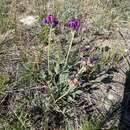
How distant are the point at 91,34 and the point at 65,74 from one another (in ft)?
3.40

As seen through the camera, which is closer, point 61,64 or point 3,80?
point 3,80

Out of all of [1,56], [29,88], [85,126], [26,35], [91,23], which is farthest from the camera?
[91,23]

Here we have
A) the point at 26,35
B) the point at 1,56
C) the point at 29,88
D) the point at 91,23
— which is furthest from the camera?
the point at 91,23

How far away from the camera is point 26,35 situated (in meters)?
3.82

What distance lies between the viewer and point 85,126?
2.74 m

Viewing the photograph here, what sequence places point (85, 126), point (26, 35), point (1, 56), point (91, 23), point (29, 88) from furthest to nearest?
point (91, 23)
point (26, 35)
point (1, 56)
point (29, 88)
point (85, 126)

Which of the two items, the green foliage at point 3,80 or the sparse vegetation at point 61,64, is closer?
the sparse vegetation at point 61,64

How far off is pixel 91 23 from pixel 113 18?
29cm

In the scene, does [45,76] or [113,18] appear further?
[113,18]

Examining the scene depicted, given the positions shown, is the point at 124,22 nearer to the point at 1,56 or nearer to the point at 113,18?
→ the point at 113,18

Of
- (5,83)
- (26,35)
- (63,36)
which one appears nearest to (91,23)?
(63,36)

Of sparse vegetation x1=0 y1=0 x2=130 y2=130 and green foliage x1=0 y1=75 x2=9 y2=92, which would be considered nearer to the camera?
sparse vegetation x1=0 y1=0 x2=130 y2=130

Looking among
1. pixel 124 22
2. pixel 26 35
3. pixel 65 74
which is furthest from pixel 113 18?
pixel 65 74

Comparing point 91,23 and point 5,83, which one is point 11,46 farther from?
point 91,23
